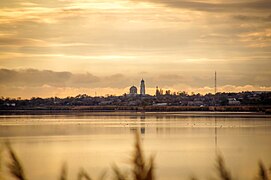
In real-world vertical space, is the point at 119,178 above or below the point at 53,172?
above

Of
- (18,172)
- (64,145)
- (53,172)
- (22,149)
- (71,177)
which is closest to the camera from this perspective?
(18,172)

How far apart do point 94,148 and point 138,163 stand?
28232 millimetres

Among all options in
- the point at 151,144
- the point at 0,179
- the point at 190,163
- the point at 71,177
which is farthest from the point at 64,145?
the point at 0,179

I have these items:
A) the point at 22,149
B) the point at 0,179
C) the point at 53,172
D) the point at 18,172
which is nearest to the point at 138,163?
the point at 18,172

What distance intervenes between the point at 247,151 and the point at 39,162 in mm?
10781

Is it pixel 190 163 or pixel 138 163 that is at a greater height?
pixel 138 163

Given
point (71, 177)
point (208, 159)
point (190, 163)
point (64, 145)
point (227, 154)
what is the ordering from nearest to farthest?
point (71, 177), point (190, 163), point (208, 159), point (227, 154), point (64, 145)

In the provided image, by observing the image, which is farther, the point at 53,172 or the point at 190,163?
the point at 190,163

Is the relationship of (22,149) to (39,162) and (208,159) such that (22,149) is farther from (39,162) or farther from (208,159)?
(208,159)

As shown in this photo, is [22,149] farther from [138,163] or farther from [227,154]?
[138,163]

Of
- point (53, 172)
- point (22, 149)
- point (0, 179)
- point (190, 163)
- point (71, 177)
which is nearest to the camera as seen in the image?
point (0, 179)

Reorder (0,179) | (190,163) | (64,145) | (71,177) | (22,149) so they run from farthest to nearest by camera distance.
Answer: (64,145) < (22,149) < (190,163) < (71,177) < (0,179)

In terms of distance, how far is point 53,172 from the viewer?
2080 centimetres

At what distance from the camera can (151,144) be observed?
3509 cm
